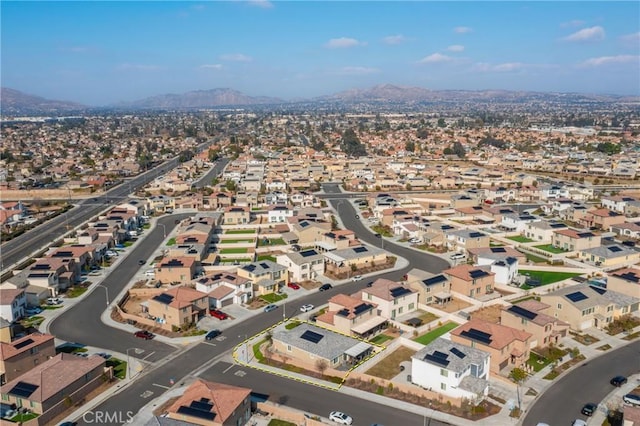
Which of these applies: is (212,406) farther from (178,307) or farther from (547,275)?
(547,275)

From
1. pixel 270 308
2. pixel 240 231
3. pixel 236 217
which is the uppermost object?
pixel 236 217

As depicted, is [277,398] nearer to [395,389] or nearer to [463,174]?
[395,389]

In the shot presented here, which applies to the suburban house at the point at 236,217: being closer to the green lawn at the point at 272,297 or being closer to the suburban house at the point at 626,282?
the green lawn at the point at 272,297

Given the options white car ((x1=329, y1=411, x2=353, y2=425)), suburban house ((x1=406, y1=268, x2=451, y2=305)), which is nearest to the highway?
white car ((x1=329, y1=411, x2=353, y2=425))

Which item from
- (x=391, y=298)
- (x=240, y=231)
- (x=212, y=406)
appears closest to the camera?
(x=212, y=406)

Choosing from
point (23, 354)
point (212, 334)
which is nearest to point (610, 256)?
point (212, 334)

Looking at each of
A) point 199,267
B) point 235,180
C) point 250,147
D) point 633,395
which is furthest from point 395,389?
point 250,147
